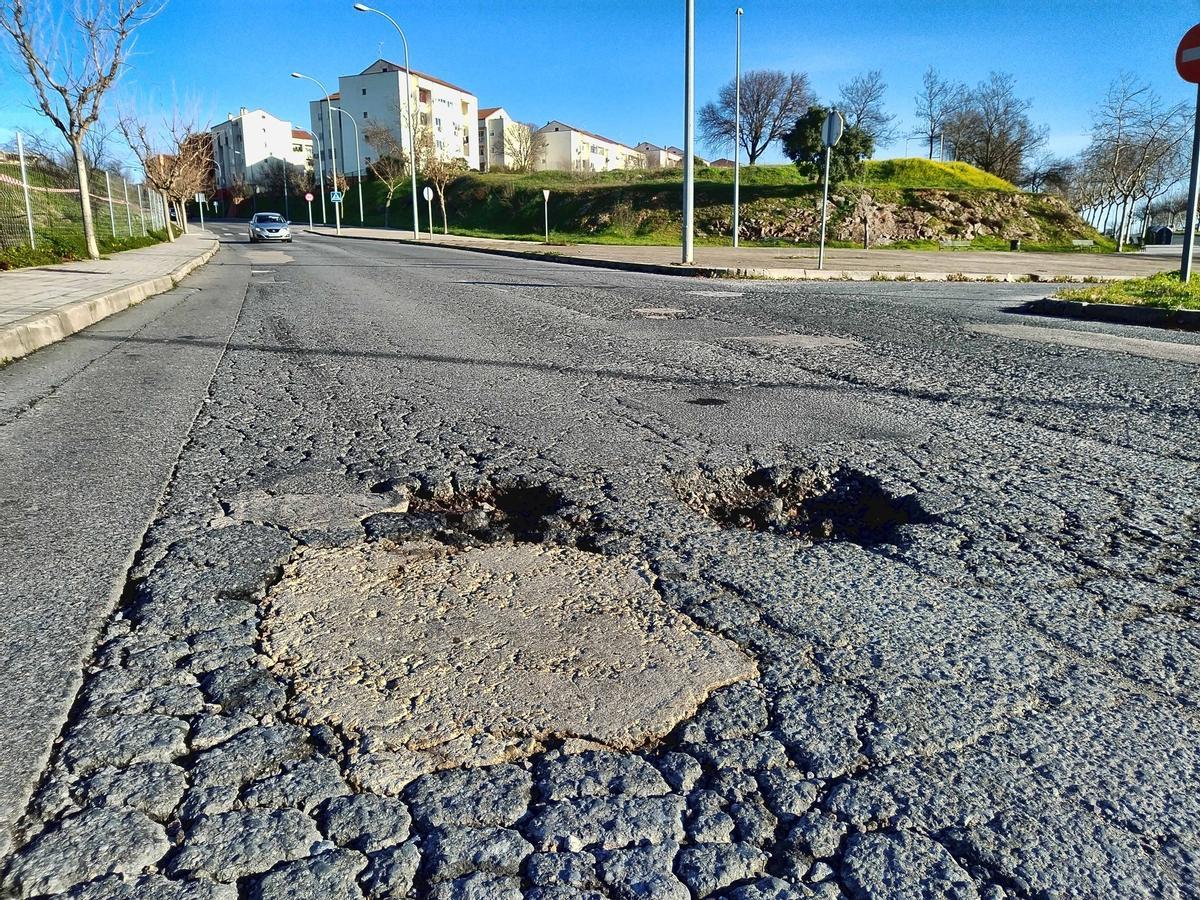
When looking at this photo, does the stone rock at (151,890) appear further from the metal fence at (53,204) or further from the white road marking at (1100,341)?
the metal fence at (53,204)

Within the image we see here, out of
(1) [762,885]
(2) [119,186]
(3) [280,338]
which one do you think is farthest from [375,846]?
(2) [119,186]

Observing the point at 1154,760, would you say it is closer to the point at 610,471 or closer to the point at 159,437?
the point at 610,471

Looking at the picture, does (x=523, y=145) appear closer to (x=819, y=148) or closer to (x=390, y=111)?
(x=390, y=111)

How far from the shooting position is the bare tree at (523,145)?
258ft

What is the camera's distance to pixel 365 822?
61.7 inches

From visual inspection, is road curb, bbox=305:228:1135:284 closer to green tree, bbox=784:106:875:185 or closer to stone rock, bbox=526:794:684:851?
stone rock, bbox=526:794:684:851

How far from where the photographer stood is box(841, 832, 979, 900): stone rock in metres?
1.42

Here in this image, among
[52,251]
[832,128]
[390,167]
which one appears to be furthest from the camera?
[390,167]

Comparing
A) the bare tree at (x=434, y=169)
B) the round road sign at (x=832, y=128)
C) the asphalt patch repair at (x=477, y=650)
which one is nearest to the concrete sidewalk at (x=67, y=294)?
the asphalt patch repair at (x=477, y=650)

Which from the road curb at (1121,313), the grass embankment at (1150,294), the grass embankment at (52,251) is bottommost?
the road curb at (1121,313)

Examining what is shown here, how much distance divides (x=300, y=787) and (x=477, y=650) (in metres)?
0.61

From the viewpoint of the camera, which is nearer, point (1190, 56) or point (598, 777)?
point (598, 777)

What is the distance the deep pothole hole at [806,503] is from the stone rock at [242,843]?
1938mm

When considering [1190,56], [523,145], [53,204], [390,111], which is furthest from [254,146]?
[1190,56]
